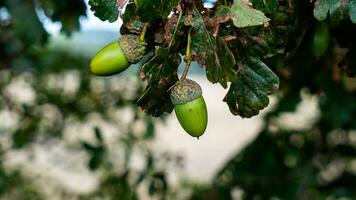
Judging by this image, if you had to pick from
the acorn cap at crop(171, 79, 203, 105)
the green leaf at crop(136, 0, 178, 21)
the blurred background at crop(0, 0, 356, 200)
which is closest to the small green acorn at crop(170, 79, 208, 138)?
the acorn cap at crop(171, 79, 203, 105)

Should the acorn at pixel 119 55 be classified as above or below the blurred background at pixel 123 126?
above

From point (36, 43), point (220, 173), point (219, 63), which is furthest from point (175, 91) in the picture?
point (220, 173)

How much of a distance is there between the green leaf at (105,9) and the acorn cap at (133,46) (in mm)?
38

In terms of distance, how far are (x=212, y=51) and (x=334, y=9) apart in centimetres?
20

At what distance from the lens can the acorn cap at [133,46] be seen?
1.07 meters

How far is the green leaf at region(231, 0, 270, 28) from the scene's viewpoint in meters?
1.02

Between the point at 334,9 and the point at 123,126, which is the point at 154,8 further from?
the point at 123,126

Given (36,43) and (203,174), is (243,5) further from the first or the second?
(203,174)

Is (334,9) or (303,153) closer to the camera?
(334,9)

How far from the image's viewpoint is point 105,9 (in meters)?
1.11

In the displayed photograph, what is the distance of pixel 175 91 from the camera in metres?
1.06

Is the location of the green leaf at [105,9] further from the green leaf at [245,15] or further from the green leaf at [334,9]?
the green leaf at [334,9]

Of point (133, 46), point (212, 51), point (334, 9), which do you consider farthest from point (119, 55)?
point (334, 9)

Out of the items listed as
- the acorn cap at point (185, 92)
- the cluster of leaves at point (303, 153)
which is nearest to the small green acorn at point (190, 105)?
the acorn cap at point (185, 92)
